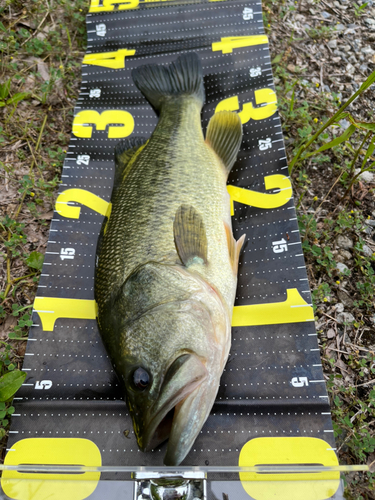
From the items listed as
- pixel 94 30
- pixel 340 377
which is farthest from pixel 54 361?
pixel 94 30

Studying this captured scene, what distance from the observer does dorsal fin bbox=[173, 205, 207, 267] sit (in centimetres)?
202

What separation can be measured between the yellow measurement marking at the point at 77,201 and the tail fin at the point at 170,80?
100 cm

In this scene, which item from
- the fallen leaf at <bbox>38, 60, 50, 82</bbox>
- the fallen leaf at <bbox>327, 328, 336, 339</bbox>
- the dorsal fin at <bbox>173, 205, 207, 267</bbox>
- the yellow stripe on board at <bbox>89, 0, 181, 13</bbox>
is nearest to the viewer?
the dorsal fin at <bbox>173, 205, 207, 267</bbox>

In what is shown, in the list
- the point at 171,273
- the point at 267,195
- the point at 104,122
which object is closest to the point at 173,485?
the point at 171,273

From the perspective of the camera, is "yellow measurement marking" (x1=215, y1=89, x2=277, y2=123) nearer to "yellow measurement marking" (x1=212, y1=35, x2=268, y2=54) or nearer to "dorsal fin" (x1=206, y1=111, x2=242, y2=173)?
"dorsal fin" (x1=206, y1=111, x2=242, y2=173)

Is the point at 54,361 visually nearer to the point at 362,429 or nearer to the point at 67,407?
the point at 67,407

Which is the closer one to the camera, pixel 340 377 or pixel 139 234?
pixel 139 234

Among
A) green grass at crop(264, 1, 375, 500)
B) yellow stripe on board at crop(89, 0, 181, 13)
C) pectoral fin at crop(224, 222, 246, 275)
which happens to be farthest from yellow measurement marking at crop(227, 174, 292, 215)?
yellow stripe on board at crop(89, 0, 181, 13)

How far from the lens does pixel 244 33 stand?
351 cm

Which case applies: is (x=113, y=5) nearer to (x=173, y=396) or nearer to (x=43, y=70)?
(x=43, y=70)

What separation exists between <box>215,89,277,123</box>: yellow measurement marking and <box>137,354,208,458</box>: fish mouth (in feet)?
7.76

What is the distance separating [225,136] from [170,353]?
188cm

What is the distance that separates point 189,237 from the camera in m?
2.06

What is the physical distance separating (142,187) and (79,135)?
4.42 feet
